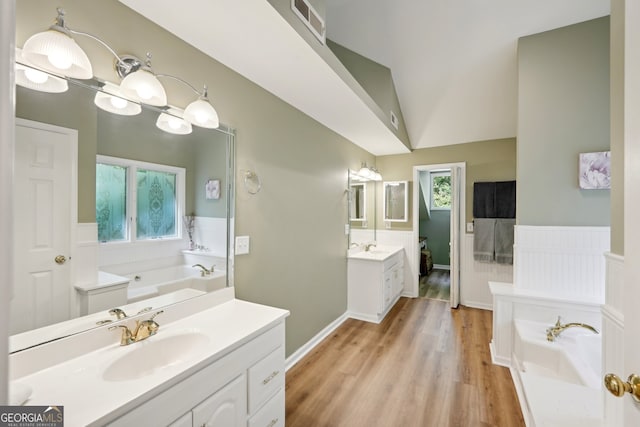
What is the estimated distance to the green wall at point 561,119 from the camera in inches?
85.7

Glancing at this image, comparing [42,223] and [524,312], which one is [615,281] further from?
[42,223]

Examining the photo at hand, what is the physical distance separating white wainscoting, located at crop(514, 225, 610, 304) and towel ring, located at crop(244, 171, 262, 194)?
2.29 metres

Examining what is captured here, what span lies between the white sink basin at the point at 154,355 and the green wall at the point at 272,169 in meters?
0.57

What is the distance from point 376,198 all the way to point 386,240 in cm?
69

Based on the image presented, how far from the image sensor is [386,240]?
4344mm

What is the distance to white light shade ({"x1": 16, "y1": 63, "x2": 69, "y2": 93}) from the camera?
94 cm

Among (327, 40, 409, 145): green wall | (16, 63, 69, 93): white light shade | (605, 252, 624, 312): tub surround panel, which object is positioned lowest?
(605, 252, 624, 312): tub surround panel

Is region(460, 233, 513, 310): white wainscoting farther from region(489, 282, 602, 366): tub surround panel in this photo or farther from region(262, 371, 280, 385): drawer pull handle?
region(262, 371, 280, 385): drawer pull handle

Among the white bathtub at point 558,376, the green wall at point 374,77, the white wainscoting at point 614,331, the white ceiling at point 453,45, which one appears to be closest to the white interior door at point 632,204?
the white wainscoting at point 614,331

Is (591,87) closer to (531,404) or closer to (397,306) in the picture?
(531,404)

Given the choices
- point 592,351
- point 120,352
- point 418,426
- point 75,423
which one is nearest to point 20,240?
point 120,352

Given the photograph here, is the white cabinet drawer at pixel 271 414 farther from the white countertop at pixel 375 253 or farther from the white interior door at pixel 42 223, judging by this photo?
the white countertop at pixel 375 253

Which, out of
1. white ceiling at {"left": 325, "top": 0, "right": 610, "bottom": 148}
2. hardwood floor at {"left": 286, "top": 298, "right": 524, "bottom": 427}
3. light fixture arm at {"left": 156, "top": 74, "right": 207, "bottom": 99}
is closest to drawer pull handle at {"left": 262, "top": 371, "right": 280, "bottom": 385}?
hardwood floor at {"left": 286, "top": 298, "right": 524, "bottom": 427}

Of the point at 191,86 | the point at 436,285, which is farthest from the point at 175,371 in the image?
the point at 436,285
